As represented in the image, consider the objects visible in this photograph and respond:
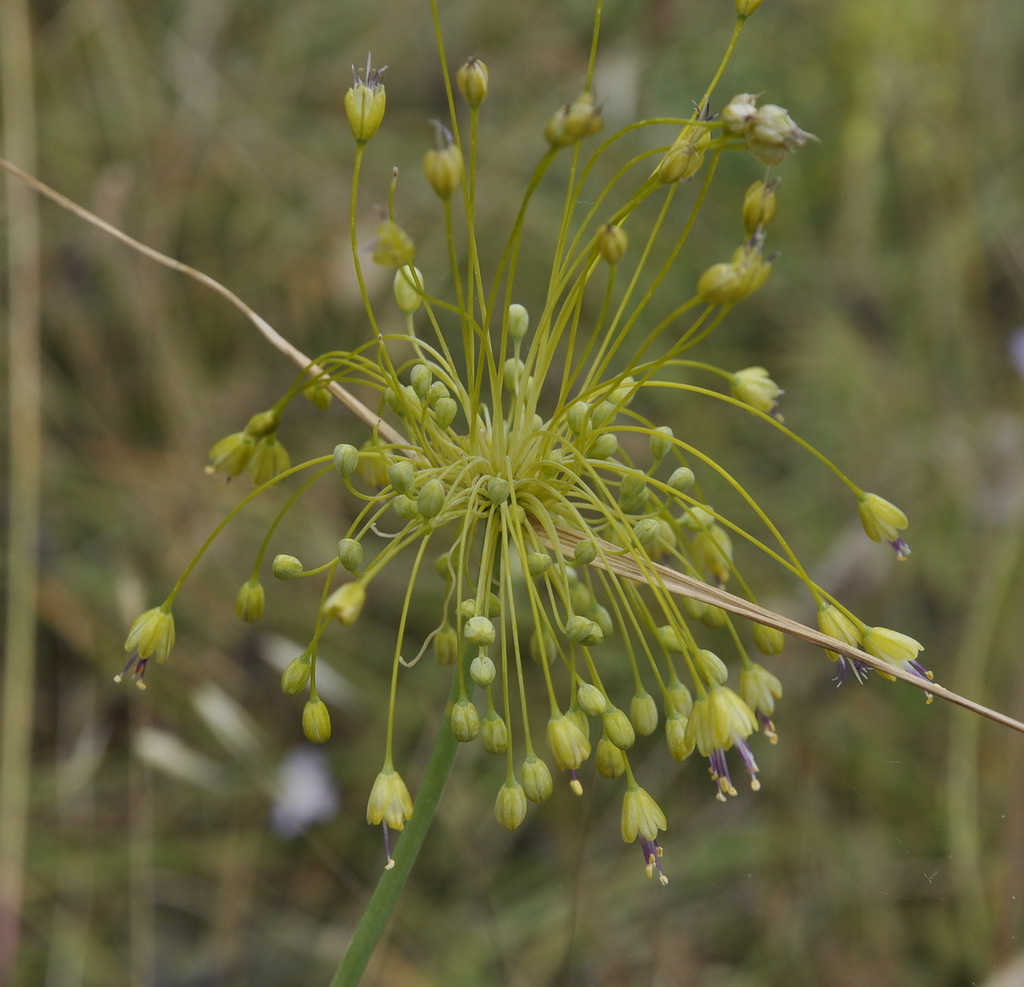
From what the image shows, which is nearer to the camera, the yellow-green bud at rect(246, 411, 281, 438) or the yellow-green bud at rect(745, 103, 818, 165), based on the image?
the yellow-green bud at rect(745, 103, 818, 165)

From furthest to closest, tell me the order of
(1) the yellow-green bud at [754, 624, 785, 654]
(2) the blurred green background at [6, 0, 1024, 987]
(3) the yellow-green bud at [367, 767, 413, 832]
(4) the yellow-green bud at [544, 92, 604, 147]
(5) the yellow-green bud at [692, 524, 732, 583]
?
(2) the blurred green background at [6, 0, 1024, 987]
(5) the yellow-green bud at [692, 524, 732, 583]
(1) the yellow-green bud at [754, 624, 785, 654]
(3) the yellow-green bud at [367, 767, 413, 832]
(4) the yellow-green bud at [544, 92, 604, 147]

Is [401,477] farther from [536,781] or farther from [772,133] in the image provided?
[772,133]

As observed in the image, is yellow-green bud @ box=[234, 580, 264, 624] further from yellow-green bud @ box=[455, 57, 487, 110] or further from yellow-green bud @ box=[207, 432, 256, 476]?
yellow-green bud @ box=[455, 57, 487, 110]

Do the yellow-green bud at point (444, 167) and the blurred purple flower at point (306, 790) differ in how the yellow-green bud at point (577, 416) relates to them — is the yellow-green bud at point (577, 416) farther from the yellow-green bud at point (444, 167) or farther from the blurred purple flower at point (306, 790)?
the blurred purple flower at point (306, 790)

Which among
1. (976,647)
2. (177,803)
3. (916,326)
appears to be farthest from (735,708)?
(916,326)

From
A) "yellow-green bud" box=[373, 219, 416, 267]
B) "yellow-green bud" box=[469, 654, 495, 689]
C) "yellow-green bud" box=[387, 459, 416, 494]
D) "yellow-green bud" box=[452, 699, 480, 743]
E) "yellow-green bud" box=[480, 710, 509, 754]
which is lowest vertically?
"yellow-green bud" box=[480, 710, 509, 754]

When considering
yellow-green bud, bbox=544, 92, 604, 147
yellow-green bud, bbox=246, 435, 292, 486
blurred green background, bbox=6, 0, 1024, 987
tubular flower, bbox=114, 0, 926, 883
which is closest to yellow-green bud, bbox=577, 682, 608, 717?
tubular flower, bbox=114, 0, 926, 883

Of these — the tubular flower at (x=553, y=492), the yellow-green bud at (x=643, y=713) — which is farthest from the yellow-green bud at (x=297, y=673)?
the yellow-green bud at (x=643, y=713)
